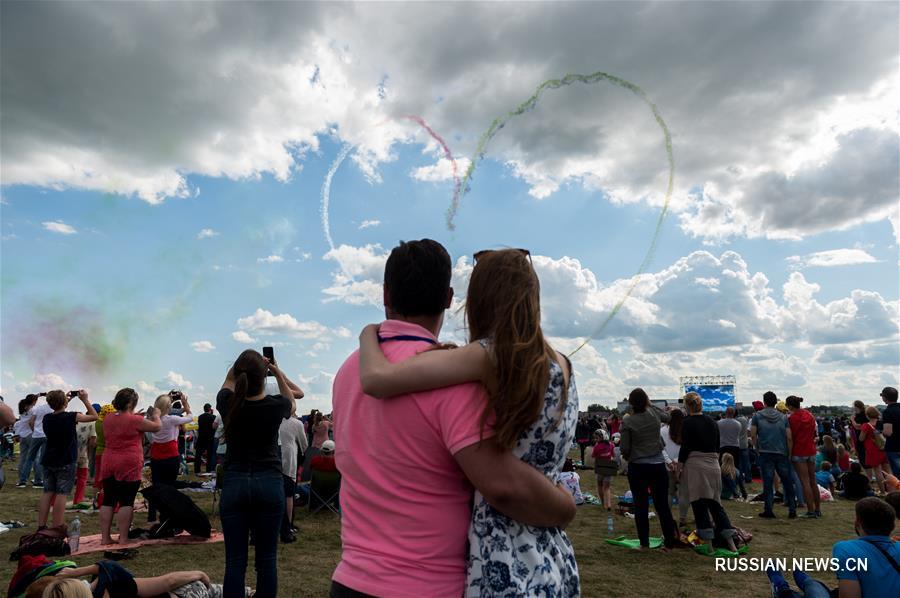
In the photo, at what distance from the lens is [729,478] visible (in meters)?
13.8

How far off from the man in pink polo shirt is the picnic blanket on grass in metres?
7.89

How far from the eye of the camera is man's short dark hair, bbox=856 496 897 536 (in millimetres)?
4383

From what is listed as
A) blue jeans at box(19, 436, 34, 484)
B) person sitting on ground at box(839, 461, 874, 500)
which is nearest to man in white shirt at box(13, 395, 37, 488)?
blue jeans at box(19, 436, 34, 484)

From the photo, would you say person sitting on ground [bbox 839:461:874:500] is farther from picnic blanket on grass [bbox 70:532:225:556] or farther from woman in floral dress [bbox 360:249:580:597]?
woman in floral dress [bbox 360:249:580:597]

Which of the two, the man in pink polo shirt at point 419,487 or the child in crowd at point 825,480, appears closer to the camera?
the man in pink polo shirt at point 419,487

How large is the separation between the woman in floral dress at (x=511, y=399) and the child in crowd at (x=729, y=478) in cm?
1282

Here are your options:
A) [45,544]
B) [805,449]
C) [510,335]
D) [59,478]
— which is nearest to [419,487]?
[510,335]

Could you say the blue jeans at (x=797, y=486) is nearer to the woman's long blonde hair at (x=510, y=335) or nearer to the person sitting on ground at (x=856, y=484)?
the person sitting on ground at (x=856, y=484)

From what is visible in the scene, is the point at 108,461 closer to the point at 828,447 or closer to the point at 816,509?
the point at 816,509

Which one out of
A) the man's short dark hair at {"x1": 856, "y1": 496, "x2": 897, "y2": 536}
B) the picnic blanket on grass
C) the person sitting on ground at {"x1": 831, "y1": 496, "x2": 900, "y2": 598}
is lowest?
the picnic blanket on grass

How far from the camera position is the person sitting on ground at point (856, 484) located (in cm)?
1357

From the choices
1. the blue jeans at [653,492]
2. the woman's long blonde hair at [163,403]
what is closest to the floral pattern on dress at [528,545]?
the blue jeans at [653,492]

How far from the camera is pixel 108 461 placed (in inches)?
304

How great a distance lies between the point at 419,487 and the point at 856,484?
15.5 metres
